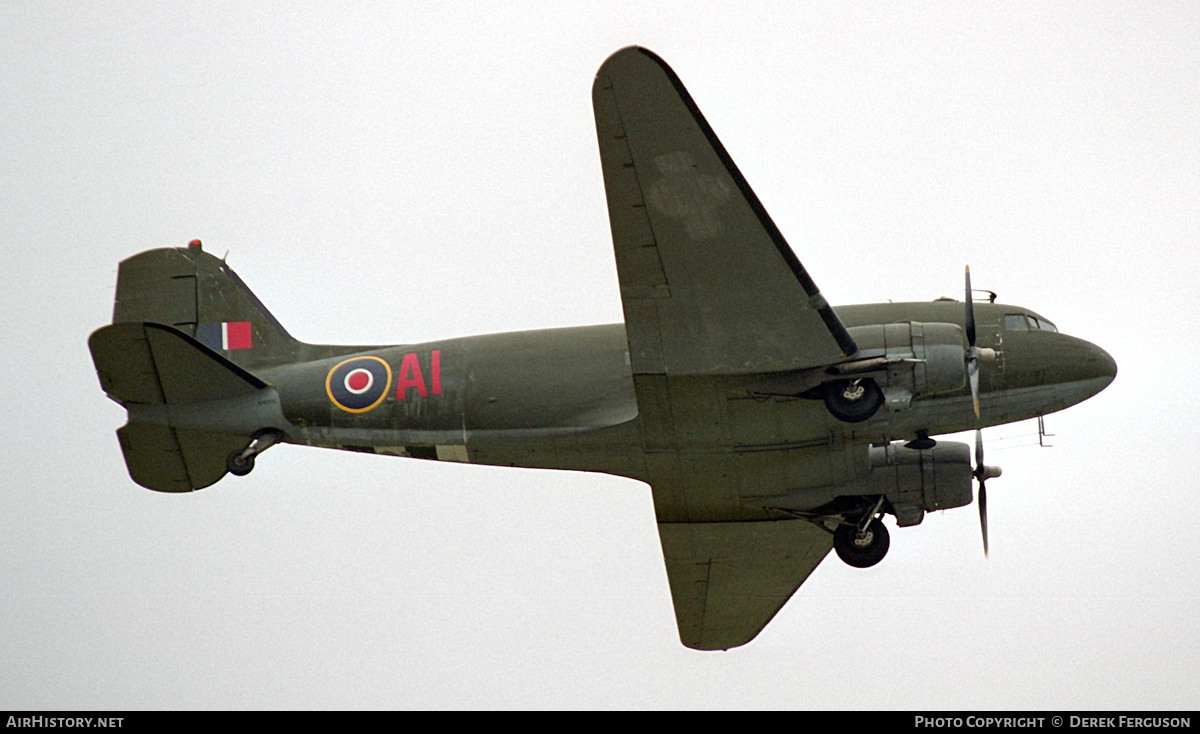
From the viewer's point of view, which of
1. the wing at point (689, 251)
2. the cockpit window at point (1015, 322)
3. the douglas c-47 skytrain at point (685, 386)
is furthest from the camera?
the cockpit window at point (1015, 322)

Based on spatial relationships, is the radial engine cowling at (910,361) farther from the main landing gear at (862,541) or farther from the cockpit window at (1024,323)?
the main landing gear at (862,541)

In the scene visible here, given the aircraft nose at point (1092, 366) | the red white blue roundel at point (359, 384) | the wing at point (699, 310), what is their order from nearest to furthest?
the wing at point (699, 310)
the aircraft nose at point (1092, 366)
the red white blue roundel at point (359, 384)

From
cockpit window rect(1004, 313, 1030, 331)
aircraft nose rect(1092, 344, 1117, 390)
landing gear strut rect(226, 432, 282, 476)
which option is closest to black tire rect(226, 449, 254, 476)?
landing gear strut rect(226, 432, 282, 476)

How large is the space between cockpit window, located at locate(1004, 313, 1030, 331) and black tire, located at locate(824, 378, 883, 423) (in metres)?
2.34

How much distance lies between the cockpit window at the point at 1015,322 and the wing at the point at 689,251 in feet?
9.26

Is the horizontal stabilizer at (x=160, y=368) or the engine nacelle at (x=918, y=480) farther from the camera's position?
the engine nacelle at (x=918, y=480)

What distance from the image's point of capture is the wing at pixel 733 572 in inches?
779

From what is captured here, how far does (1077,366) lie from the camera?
16.9 m

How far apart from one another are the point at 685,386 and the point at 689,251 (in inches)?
85.0

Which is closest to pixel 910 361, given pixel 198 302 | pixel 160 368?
pixel 160 368

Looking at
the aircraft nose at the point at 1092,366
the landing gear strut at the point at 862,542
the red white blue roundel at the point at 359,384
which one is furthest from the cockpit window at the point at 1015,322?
the red white blue roundel at the point at 359,384

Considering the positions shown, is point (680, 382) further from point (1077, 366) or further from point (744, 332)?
point (1077, 366)

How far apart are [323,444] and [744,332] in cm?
667
